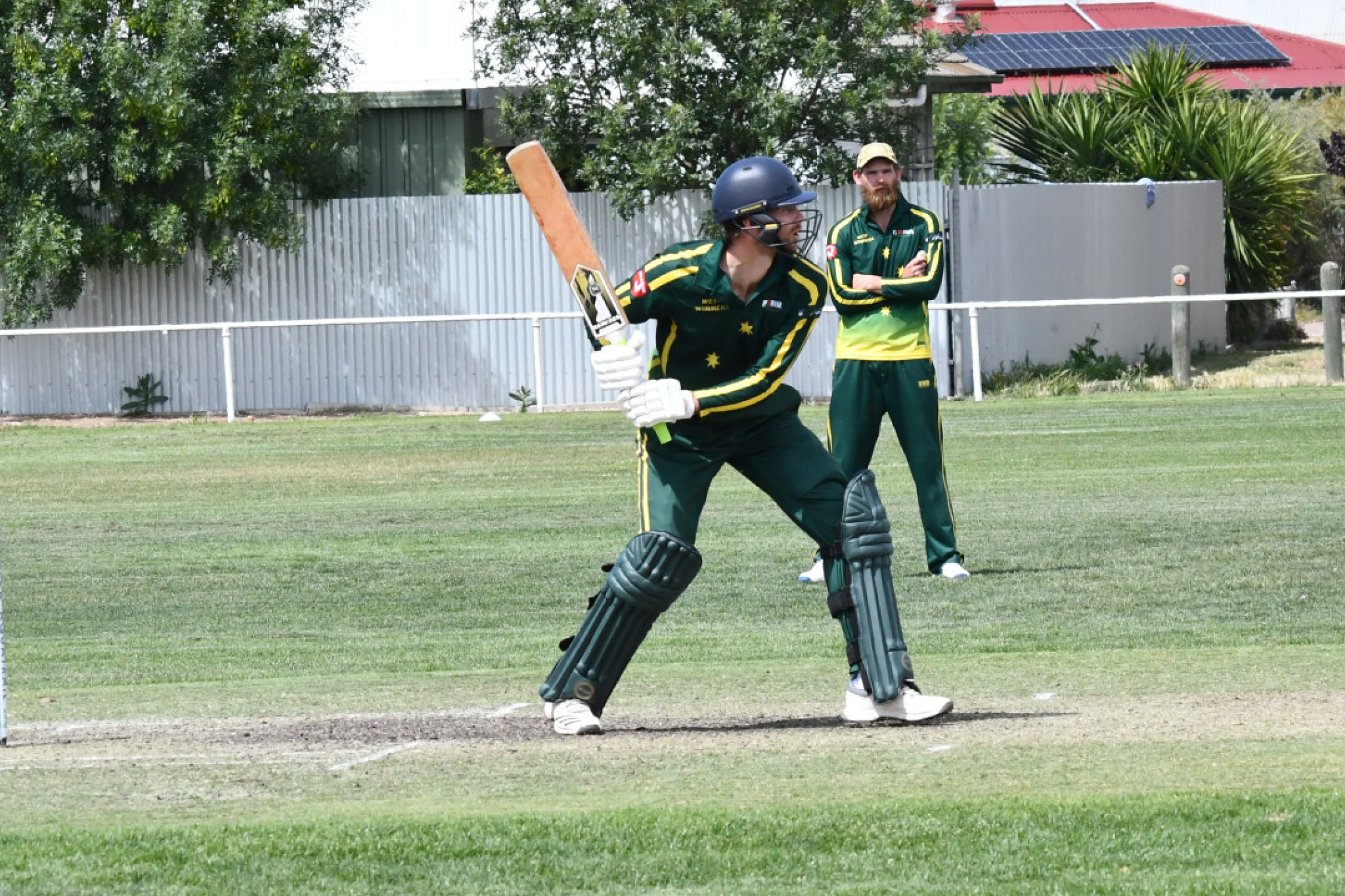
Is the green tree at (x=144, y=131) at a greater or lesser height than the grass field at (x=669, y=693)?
greater

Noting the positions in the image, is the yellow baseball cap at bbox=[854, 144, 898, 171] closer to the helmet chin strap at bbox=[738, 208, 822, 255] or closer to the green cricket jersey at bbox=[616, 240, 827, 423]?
the green cricket jersey at bbox=[616, 240, 827, 423]

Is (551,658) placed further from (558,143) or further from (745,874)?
(558,143)

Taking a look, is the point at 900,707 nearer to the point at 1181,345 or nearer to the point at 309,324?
the point at 309,324

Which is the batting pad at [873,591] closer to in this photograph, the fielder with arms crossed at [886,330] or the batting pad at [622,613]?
the batting pad at [622,613]

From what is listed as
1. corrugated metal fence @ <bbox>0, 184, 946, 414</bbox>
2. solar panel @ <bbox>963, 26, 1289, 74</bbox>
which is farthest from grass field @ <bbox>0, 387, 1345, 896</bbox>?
solar panel @ <bbox>963, 26, 1289, 74</bbox>

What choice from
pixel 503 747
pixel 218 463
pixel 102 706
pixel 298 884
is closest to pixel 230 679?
pixel 102 706

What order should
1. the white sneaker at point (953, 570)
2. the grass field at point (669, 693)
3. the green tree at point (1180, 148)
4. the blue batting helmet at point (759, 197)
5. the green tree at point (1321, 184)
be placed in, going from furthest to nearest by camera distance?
the green tree at point (1321, 184) → the green tree at point (1180, 148) → the white sneaker at point (953, 570) → the blue batting helmet at point (759, 197) → the grass field at point (669, 693)

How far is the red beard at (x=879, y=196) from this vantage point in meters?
10.1

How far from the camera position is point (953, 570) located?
420 inches

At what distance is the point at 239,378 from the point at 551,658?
56.3 feet

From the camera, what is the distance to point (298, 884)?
466 cm

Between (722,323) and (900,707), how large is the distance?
4.61 ft

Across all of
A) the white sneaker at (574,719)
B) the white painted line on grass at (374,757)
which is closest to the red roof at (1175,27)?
the white sneaker at (574,719)

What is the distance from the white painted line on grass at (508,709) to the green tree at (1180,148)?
77.6 ft
